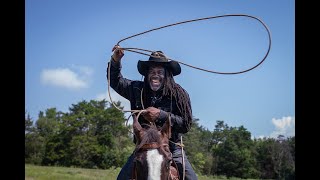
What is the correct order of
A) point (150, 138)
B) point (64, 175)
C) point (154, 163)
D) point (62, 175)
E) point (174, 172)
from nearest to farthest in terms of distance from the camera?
point (154, 163) < point (150, 138) < point (174, 172) < point (62, 175) < point (64, 175)

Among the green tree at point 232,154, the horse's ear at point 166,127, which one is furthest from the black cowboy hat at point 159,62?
the green tree at point 232,154

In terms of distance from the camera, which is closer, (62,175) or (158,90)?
(158,90)

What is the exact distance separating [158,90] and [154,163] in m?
1.77

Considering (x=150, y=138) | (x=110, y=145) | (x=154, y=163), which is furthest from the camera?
(x=110, y=145)

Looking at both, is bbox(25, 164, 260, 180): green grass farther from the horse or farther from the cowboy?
the horse

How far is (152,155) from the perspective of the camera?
477cm

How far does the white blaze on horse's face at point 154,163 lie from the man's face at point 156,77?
1538 millimetres

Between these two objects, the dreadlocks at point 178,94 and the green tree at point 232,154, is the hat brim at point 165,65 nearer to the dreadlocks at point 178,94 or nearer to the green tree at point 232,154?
the dreadlocks at point 178,94

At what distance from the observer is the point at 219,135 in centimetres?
5353

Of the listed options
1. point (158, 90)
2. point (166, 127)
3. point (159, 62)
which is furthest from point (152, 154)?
point (159, 62)

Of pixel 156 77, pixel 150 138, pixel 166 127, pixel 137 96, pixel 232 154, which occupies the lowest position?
pixel 232 154

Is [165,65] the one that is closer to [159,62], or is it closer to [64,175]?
[159,62]
